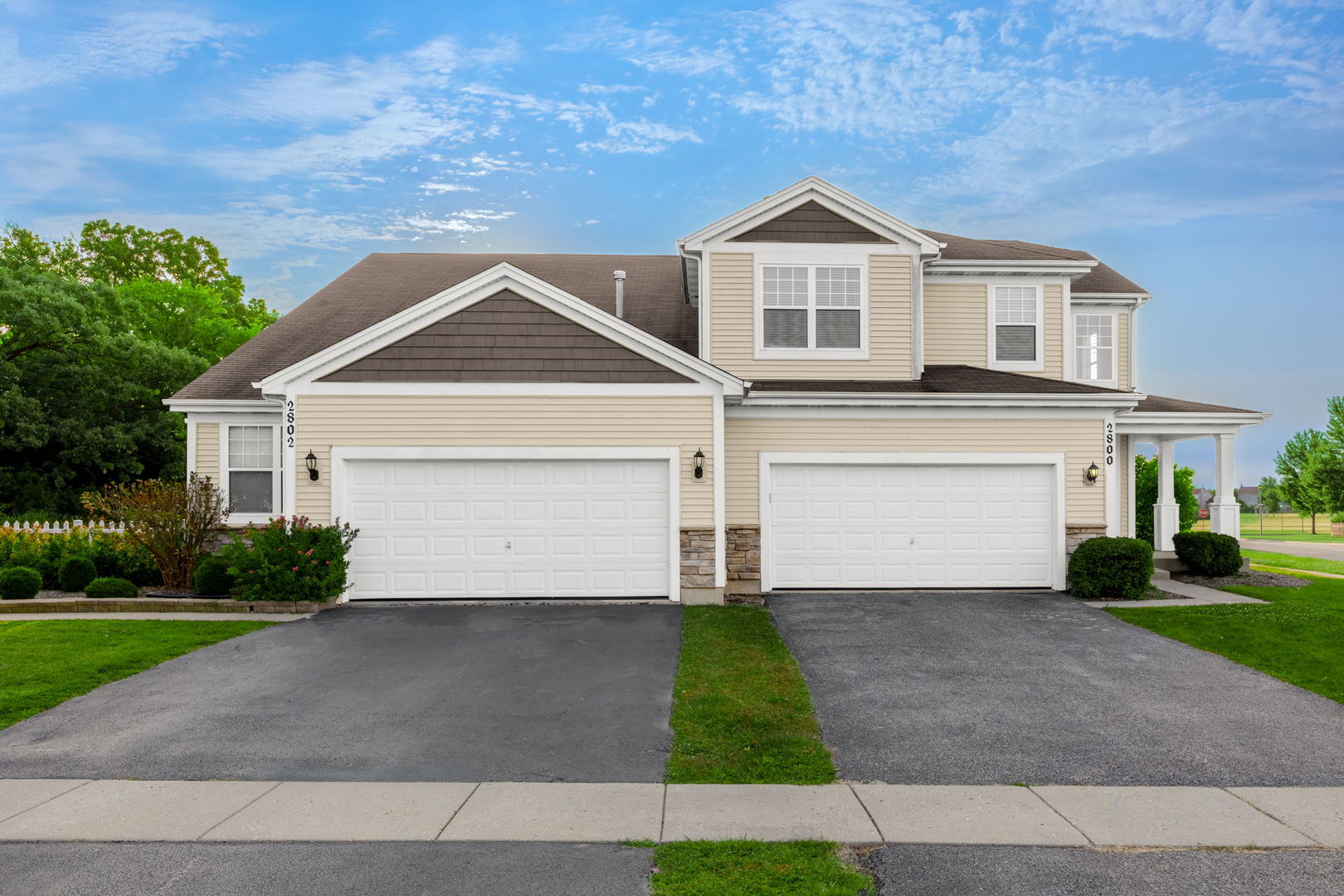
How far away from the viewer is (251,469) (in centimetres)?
1600

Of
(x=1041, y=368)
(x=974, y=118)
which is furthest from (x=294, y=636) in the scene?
(x=974, y=118)

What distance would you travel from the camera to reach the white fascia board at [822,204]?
556 inches

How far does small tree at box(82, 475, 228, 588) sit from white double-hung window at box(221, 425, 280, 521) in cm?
241

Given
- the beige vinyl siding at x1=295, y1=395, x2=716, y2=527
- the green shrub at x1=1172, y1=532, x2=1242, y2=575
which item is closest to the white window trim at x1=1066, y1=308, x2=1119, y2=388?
the green shrub at x1=1172, y1=532, x2=1242, y2=575

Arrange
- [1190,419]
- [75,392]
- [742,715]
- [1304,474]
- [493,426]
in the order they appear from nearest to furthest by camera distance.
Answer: [742,715], [493,426], [1190,419], [75,392], [1304,474]

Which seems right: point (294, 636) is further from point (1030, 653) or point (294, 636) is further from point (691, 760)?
point (1030, 653)

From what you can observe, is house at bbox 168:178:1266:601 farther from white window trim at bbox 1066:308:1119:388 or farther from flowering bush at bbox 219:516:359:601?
white window trim at bbox 1066:308:1119:388

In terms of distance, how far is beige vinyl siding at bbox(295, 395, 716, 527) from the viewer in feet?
40.2

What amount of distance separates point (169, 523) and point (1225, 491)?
842 inches

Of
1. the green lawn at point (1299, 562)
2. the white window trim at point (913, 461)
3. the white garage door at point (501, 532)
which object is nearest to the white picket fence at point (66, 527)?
the white garage door at point (501, 532)

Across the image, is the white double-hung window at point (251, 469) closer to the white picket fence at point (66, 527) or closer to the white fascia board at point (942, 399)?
the white picket fence at point (66, 527)

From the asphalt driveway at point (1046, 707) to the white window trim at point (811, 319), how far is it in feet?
16.9

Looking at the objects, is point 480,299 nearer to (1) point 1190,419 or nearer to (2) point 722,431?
(2) point 722,431

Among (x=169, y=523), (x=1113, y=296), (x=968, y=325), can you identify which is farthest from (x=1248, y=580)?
(x=169, y=523)
